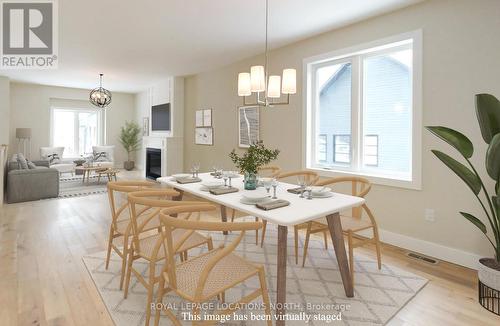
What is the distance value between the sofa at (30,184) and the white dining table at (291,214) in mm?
4118

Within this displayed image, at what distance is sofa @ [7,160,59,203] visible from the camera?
16.2ft

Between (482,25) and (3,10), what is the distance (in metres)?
4.92

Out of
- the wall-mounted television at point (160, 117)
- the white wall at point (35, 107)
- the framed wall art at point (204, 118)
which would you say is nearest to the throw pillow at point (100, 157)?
the white wall at point (35, 107)

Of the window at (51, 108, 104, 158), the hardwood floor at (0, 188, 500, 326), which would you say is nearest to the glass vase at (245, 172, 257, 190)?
the hardwood floor at (0, 188, 500, 326)

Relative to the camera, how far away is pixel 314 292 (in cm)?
217

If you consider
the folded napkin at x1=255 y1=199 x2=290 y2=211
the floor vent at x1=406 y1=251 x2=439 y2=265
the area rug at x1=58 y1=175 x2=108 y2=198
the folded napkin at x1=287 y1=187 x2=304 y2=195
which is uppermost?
the folded napkin at x1=287 y1=187 x2=304 y2=195

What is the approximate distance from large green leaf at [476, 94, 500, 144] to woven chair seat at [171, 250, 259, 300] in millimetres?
1943

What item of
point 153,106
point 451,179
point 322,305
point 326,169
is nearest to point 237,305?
point 322,305

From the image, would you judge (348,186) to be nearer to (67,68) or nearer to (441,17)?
(441,17)

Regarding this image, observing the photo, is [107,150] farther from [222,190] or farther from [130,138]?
[222,190]

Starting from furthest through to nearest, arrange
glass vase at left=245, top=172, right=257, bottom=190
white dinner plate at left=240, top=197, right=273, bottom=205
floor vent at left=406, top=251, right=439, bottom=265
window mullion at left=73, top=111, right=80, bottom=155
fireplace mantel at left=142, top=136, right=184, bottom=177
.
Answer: window mullion at left=73, top=111, right=80, bottom=155
fireplace mantel at left=142, top=136, right=184, bottom=177
floor vent at left=406, top=251, right=439, bottom=265
glass vase at left=245, top=172, right=257, bottom=190
white dinner plate at left=240, top=197, right=273, bottom=205

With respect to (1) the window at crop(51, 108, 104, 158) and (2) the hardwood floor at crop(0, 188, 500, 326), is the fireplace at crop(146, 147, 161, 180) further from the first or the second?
(2) the hardwood floor at crop(0, 188, 500, 326)

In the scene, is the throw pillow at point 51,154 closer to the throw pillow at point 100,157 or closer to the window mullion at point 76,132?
the throw pillow at point 100,157

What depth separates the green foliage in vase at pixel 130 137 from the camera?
30.8 feet
